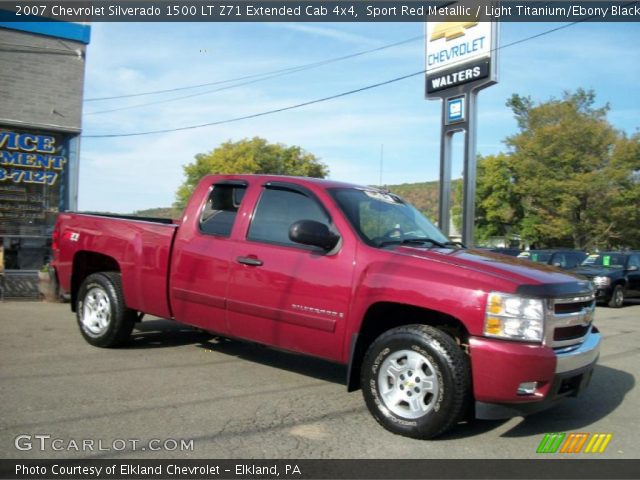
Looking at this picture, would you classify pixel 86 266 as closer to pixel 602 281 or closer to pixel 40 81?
pixel 40 81

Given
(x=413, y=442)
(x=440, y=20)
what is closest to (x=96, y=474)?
(x=413, y=442)

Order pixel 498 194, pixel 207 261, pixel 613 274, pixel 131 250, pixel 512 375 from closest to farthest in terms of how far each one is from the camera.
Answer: pixel 512 375 < pixel 207 261 < pixel 131 250 < pixel 613 274 < pixel 498 194

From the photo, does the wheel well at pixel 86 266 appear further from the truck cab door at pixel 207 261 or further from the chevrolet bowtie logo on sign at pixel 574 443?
the chevrolet bowtie logo on sign at pixel 574 443

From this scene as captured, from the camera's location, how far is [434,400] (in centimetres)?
404

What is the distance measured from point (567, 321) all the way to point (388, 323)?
52.4 inches

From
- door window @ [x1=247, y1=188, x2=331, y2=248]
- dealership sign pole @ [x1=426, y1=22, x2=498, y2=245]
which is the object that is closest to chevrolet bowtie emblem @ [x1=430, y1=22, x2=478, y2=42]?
dealership sign pole @ [x1=426, y1=22, x2=498, y2=245]

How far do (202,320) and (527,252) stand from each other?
16224 mm

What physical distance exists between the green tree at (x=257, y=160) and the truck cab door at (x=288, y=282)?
120ft

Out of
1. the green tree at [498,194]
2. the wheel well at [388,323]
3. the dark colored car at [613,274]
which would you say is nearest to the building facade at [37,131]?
the wheel well at [388,323]

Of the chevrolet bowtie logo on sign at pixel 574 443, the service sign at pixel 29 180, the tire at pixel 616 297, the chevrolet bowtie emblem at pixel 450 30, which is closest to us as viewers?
the chevrolet bowtie logo on sign at pixel 574 443

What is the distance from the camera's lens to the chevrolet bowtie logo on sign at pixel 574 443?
4.09 meters

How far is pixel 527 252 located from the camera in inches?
771

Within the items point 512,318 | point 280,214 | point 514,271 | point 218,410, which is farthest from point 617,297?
point 218,410

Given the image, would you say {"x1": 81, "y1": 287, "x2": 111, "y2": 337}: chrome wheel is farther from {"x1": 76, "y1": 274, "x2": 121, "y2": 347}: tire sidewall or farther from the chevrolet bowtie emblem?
the chevrolet bowtie emblem
